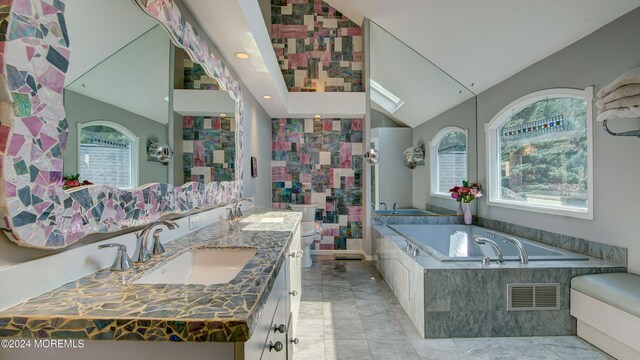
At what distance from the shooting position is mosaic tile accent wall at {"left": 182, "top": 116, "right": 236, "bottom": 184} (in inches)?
70.9

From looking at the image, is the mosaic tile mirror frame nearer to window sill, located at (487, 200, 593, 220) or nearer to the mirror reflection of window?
window sill, located at (487, 200, 593, 220)

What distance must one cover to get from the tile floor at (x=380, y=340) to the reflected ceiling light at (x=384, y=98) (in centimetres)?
247

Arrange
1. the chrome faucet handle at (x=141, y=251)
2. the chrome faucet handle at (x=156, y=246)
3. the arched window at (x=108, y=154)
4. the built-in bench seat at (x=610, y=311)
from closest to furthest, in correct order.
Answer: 1. the arched window at (x=108, y=154)
2. the chrome faucet handle at (x=141, y=251)
3. the chrome faucet handle at (x=156, y=246)
4. the built-in bench seat at (x=610, y=311)

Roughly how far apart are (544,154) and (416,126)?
5.32ft

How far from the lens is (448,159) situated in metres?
4.14

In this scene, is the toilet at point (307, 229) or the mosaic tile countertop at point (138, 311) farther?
the toilet at point (307, 229)

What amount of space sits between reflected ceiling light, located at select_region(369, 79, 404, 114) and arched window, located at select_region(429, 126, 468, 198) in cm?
69

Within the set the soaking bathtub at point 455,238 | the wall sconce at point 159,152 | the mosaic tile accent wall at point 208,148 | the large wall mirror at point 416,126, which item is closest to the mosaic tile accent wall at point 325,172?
the large wall mirror at point 416,126

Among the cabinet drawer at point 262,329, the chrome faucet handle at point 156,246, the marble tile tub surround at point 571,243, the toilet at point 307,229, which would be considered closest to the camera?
the cabinet drawer at point 262,329

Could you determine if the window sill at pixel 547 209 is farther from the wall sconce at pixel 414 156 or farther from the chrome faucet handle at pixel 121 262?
the chrome faucet handle at pixel 121 262

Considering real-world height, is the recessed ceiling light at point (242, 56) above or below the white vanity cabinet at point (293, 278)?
above

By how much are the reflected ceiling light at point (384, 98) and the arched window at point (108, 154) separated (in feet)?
11.9

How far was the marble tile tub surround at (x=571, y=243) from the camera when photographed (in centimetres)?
221

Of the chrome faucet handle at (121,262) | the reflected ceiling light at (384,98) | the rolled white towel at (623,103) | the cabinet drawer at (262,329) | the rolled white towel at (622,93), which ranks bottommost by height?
the cabinet drawer at (262,329)
